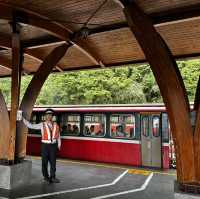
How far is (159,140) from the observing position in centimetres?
1074

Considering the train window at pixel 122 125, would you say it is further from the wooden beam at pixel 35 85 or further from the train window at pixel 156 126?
the wooden beam at pixel 35 85

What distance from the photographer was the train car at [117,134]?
10.8 meters

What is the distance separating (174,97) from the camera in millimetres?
5562

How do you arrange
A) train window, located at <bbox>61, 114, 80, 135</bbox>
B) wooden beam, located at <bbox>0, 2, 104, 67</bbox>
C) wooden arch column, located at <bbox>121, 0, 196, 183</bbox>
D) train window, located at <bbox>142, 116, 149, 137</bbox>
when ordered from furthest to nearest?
train window, located at <bbox>61, 114, 80, 135</bbox> < train window, located at <bbox>142, 116, 149, 137</bbox> < wooden beam, located at <bbox>0, 2, 104, 67</bbox> < wooden arch column, located at <bbox>121, 0, 196, 183</bbox>

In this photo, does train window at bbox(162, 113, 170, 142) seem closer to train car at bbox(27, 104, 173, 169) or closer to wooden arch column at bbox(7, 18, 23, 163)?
train car at bbox(27, 104, 173, 169)

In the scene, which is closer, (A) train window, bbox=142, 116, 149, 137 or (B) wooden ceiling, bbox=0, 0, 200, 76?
(B) wooden ceiling, bbox=0, 0, 200, 76

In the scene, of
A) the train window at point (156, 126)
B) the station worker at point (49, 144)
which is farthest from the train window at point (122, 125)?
the station worker at point (49, 144)

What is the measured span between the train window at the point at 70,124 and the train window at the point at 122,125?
1.73 metres

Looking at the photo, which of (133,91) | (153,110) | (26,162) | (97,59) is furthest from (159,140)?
(133,91)

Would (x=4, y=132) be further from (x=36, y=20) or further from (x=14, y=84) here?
(x=36, y=20)

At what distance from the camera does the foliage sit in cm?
2420

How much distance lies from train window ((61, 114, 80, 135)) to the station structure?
10.7ft

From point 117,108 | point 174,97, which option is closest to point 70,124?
point 117,108

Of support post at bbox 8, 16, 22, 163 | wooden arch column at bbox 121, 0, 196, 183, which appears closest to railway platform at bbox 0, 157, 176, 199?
support post at bbox 8, 16, 22, 163
